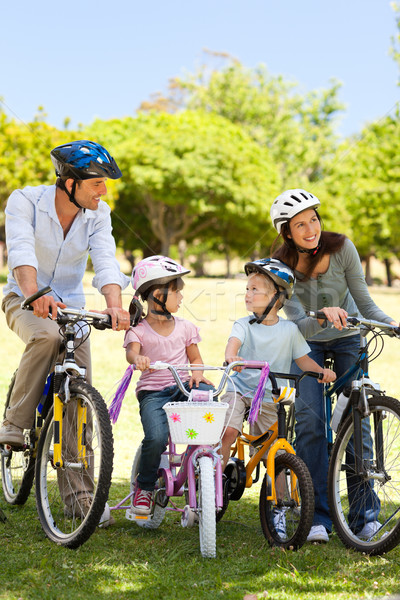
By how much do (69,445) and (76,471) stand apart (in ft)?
0.84

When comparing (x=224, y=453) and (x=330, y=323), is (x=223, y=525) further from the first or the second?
(x=330, y=323)

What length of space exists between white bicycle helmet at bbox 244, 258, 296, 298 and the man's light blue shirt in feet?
2.70

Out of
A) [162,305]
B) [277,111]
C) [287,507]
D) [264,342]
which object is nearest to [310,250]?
[264,342]

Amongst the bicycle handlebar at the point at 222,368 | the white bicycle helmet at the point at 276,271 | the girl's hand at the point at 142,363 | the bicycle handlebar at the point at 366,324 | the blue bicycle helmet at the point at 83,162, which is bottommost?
the bicycle handlebar at the point at 222,368

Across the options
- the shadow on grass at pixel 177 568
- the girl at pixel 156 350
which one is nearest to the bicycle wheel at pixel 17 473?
the shadow on grass at pixel 177 568

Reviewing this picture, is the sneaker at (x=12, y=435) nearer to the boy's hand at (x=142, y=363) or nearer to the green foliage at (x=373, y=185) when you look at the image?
the boy's hand at (x=142, y=363)

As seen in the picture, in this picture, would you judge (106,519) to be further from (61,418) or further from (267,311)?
(267,311)

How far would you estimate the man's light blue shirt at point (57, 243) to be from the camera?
4.05 m

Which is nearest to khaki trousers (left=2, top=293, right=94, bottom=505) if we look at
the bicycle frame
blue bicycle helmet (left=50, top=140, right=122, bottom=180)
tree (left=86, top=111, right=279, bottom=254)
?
blue bicycle helmet (left=50, top=140, right=122, bottom=180)

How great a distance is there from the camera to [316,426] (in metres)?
4.30

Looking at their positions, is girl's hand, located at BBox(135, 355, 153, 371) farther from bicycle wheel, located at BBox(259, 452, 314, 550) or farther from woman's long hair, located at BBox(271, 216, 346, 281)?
woman's long hair, located at BBox(271, 216, 346, 281)

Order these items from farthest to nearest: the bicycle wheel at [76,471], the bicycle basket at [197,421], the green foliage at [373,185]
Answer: the green foliage at [373,185]
the bicycle basket at [197,421]
the bicycle wheel at [76,471]

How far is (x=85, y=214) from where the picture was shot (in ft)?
14.0

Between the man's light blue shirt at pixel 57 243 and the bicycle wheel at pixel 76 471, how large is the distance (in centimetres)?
72
